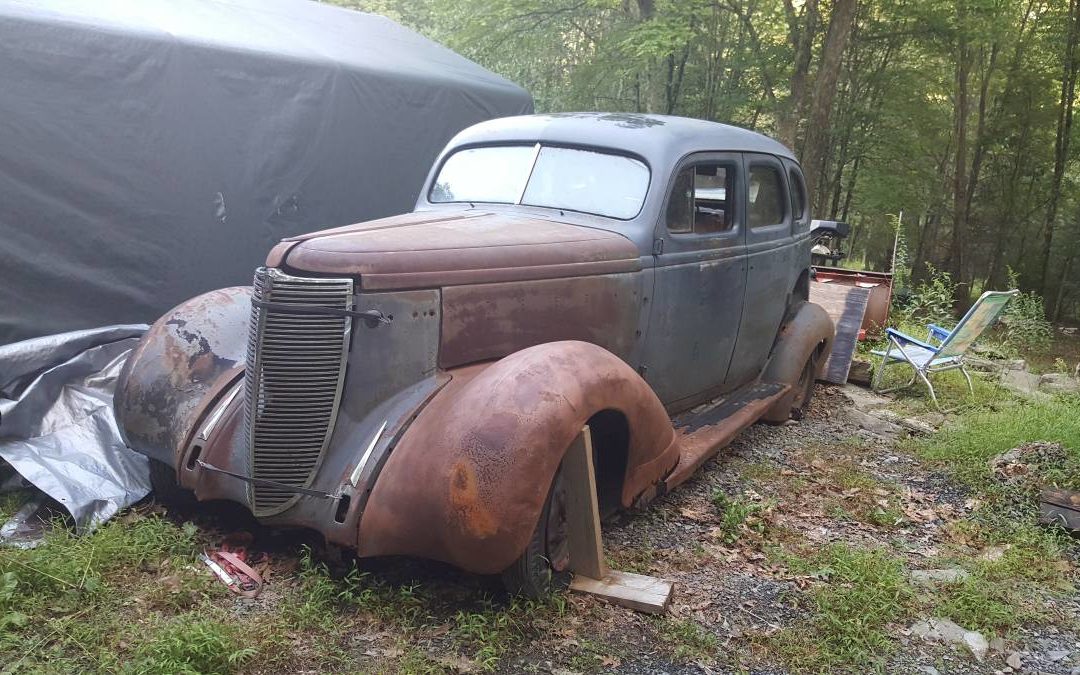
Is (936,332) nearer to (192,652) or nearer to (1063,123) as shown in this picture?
(192,652)

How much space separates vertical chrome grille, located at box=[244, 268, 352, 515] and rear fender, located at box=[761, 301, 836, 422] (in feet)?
10.9

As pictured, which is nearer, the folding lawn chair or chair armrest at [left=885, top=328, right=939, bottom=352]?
the folding lawn chair

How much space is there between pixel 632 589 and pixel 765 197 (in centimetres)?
293

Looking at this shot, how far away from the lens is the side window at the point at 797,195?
5.41 metres

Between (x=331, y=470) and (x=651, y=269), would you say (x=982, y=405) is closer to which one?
(x=651, y=269)

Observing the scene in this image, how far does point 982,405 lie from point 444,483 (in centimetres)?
540

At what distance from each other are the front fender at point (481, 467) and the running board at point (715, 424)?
3.49 ft

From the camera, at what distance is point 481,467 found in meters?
2.62

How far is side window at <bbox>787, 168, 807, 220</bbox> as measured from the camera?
5.41 meters

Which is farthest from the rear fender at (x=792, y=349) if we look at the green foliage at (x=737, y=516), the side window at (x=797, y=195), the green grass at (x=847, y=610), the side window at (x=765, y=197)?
the green grass at (x=847, y=610)

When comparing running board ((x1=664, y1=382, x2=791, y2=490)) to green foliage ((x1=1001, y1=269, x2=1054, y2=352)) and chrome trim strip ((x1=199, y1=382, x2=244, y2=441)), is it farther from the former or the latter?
green foliage ((x1=1001, y1=269, x2=1054, y2=352))

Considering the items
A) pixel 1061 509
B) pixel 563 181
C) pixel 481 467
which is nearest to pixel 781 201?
pixel 563 181

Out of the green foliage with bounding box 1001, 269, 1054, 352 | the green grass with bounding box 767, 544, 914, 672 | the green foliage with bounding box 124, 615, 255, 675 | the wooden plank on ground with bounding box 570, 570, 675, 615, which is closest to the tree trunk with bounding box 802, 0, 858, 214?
the green foliage with bounding box 1001, 269, 1054, 352

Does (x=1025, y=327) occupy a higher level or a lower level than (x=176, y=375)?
lower
